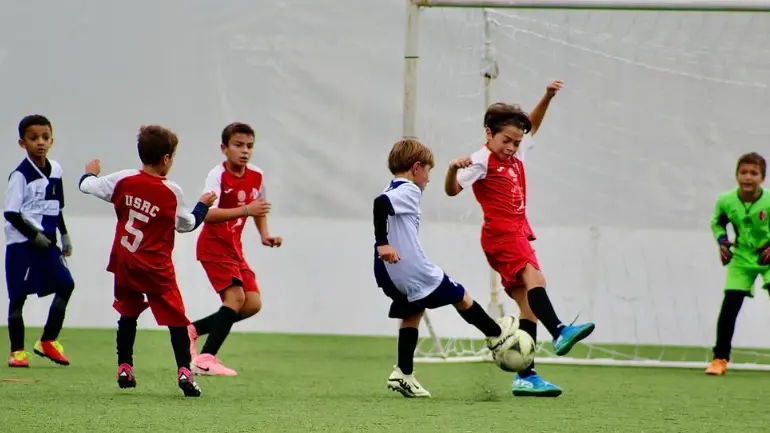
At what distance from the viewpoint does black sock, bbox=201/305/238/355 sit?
6832 millimetres

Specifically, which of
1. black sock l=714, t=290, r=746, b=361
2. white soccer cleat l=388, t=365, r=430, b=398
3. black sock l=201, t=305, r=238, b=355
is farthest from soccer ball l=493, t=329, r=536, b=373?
black sock l=714, t=290, r=746, b=361

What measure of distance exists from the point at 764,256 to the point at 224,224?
3302 millimetres

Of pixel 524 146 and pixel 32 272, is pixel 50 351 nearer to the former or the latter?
pixel 32 272

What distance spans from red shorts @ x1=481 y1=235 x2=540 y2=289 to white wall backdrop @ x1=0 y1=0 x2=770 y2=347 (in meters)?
3.24

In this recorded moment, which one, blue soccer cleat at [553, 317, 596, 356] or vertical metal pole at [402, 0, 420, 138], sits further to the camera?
vertical metal pole at [402, 0, 420, 138]

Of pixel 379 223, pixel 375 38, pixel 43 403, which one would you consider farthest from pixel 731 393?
pixel 375 38

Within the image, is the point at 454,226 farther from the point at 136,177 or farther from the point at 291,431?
the point at 291,431

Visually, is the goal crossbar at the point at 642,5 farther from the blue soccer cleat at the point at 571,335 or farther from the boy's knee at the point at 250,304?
the blue soccer cleat at the point at 571,335

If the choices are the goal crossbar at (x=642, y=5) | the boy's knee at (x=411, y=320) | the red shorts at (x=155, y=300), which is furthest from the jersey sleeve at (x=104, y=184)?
the goal crossbar at (x=642, y=5)

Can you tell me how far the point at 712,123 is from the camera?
9062 millimetres

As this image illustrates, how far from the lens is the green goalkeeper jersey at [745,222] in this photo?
25.3 feet

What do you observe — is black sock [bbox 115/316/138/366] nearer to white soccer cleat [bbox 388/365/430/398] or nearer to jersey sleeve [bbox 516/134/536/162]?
white soccer cleat [bbox 388/365/430/398]

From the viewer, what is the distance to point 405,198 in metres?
A: 5.54

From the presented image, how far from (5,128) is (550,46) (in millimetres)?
4774
